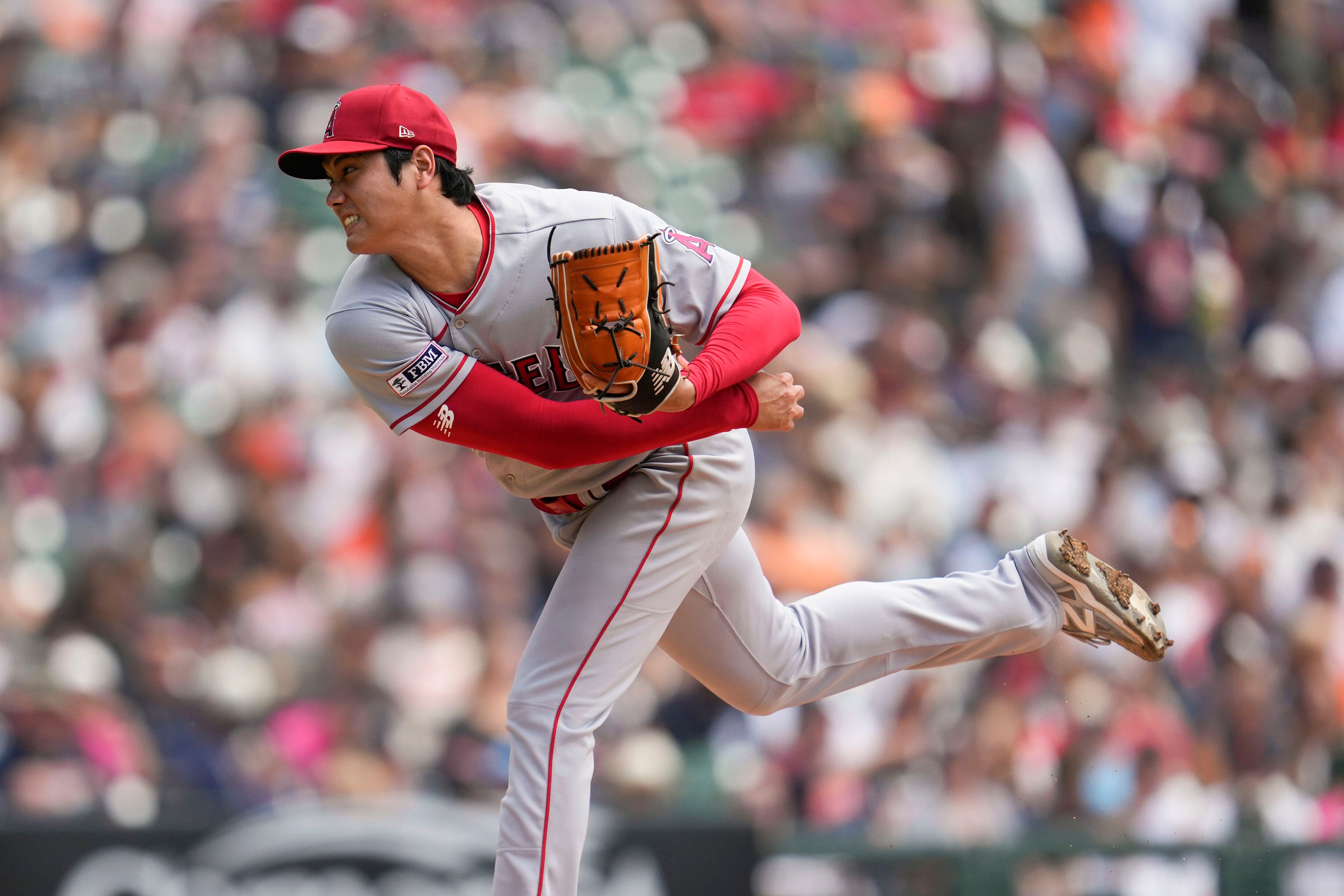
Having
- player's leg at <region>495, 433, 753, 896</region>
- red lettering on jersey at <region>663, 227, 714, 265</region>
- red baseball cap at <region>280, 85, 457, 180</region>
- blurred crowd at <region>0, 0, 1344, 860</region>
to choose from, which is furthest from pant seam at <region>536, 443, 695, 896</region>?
blurred crowd at <region>0, 0, 1344, 860</region>

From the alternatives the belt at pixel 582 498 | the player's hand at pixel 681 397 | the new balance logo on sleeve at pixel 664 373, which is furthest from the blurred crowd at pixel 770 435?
the new balance logo on sleeve at pixel 664 373

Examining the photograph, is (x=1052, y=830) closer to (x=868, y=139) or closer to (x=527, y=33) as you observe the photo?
(x=868, y=139)

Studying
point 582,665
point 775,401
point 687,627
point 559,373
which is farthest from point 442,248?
point 687,627

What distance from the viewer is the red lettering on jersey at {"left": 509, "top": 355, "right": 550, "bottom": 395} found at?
3.23 m

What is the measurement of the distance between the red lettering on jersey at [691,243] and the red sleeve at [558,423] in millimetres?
364

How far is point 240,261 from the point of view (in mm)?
7449

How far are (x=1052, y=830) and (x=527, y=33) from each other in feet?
17.8

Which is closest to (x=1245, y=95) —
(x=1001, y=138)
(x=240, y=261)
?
(x=1001, y=138)

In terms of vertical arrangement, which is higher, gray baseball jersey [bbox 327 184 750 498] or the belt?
gray baseball jersey [bbox 327 184 750 498]

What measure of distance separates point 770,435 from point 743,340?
4.21 metres

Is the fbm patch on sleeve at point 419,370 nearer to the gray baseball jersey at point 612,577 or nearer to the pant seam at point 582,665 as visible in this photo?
the gray baseball jersey at point 612,577

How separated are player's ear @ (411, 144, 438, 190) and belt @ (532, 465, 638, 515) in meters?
0.75

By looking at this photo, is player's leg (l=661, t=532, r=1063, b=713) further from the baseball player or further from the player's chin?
the player's chin

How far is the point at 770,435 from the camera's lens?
7.29 meters
